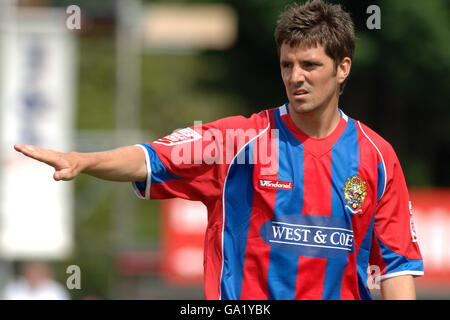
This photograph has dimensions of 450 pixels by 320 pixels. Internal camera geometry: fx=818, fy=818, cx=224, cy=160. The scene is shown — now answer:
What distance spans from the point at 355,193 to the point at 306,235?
1.09 ft

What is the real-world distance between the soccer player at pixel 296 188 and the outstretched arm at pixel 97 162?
15 millimetres

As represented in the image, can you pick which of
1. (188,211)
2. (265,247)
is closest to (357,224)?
(265,247)

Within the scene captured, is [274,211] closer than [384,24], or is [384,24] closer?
[274,211]

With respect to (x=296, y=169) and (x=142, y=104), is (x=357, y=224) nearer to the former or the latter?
(x=296, y=169)

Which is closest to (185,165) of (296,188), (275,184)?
(275,184)

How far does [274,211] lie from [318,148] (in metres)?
0.42

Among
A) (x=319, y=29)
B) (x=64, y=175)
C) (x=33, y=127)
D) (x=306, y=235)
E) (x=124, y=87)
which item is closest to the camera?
(x=64, y=175)

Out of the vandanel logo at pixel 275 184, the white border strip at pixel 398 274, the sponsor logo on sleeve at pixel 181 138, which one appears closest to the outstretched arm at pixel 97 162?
the sponsor logo on sleeve at pixel 181 138

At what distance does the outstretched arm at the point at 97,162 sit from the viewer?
359 centimetres

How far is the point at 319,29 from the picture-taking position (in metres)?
4.22

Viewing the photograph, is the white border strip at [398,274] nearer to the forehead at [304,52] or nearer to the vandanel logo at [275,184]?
the vandanel logo at [275,184]

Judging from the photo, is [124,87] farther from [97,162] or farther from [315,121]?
[97,162]
